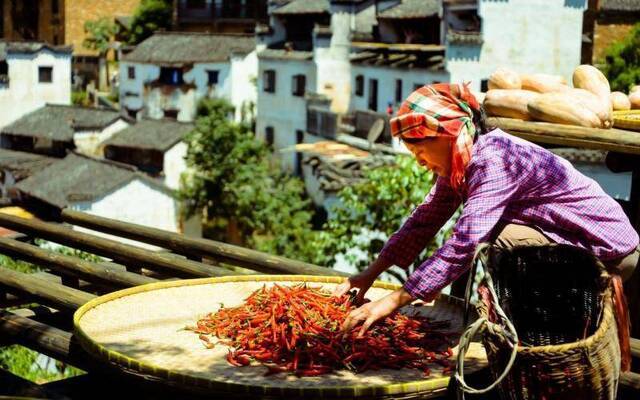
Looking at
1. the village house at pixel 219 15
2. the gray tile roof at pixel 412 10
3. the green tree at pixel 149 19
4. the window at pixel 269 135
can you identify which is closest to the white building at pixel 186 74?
the window at pixel 269 135

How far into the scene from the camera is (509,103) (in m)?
5.04

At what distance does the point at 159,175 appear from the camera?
36062 mm

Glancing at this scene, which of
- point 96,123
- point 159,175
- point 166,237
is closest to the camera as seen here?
point 166,237

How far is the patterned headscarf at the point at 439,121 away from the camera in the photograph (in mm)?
3504

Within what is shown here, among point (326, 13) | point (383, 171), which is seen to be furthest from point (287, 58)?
point (383, 171)

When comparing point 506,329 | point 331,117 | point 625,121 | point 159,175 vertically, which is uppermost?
point 625,121

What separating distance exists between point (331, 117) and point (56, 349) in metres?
28.3

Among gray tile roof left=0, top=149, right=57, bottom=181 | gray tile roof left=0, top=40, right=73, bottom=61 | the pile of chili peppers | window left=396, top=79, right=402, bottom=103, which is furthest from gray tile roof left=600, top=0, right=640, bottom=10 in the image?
the pile of chili peppers

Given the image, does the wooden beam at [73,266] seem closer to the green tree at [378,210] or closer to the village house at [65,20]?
the green tree at [378,210]

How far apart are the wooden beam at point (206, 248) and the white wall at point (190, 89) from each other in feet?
116

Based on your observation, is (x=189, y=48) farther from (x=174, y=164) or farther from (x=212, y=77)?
(x=174, y=164)

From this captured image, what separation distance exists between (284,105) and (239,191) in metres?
7.49

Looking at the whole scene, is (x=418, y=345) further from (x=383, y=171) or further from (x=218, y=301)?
(x=383, y=171)

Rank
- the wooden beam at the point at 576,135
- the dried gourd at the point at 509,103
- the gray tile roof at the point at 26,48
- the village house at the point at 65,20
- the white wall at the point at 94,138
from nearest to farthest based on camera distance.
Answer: the wooden beam at the point at 576,135 < the dried gourd at the point at 509,103 < the white wall at the point at 94,138 < the gray tile roof at the point at 26,48 < the village house at the point at 65,20
